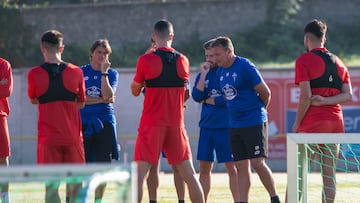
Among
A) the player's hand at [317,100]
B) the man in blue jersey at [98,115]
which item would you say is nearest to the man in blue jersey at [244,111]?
the player's hand at [317,100]

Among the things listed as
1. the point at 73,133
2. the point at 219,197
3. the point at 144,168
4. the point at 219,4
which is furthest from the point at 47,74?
the point at 219,4

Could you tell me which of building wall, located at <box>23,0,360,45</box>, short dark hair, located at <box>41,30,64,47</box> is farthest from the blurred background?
short dark hair, located at <box>41,30,64,47</box>

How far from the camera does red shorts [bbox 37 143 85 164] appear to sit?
32.3 feet

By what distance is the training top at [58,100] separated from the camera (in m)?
9.70

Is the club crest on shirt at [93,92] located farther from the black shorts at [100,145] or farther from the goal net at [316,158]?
the goal net at [316,158]

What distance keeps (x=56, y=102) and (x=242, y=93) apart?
87.2 inches

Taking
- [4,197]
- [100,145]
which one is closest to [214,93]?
[100,145]

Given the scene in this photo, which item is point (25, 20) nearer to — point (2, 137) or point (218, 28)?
point (218, 28)

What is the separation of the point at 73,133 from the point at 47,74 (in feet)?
2.33

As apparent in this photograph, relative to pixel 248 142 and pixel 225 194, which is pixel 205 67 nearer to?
pixel 248 142

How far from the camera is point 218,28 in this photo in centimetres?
3794

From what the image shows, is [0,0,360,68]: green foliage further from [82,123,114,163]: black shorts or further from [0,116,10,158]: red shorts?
[0,116,10,158]: red shorts

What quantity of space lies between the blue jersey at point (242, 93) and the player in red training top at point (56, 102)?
5.87 feet

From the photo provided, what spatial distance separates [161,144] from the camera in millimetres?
10344
